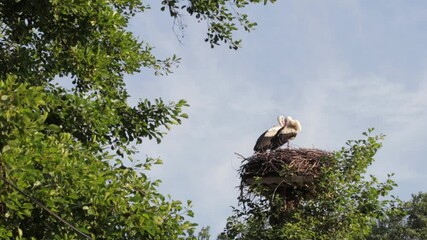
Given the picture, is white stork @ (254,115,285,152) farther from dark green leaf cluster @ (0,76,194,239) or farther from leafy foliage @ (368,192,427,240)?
leafy foliage @ (368,192,427,240)

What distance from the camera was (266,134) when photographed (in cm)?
1656

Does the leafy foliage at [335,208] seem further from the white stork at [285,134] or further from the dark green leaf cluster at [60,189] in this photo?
the dark green leaf cluster at [60,189]

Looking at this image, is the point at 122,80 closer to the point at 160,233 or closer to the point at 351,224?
the point at 160,233

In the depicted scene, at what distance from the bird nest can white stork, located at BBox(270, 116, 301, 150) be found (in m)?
0.40

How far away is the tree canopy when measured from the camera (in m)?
7.15

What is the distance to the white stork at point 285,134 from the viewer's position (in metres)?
16.5

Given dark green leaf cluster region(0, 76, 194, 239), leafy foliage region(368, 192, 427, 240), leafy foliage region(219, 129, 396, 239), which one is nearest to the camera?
dark green leaf cluster region(0, 76, 194, 239)

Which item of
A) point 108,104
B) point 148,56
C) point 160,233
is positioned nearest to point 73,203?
point 160,233

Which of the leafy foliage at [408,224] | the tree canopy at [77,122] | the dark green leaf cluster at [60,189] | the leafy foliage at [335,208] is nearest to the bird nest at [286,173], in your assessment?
the leafy foliage at [335,208]

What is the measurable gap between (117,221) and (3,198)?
1257mm

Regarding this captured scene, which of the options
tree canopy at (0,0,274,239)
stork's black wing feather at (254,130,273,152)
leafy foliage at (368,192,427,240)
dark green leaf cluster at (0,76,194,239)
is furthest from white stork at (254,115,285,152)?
leafy foliage at (368,192,427,240)

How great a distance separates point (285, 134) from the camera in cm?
1644

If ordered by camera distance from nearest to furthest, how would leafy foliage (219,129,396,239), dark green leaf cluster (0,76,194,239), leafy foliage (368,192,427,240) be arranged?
dark green leaf cluster (0,76,194,239) < leafy foliage (219,129,396,239) < leafy foliage (368,192,427,240)

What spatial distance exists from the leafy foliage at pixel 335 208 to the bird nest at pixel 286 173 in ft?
0.41
